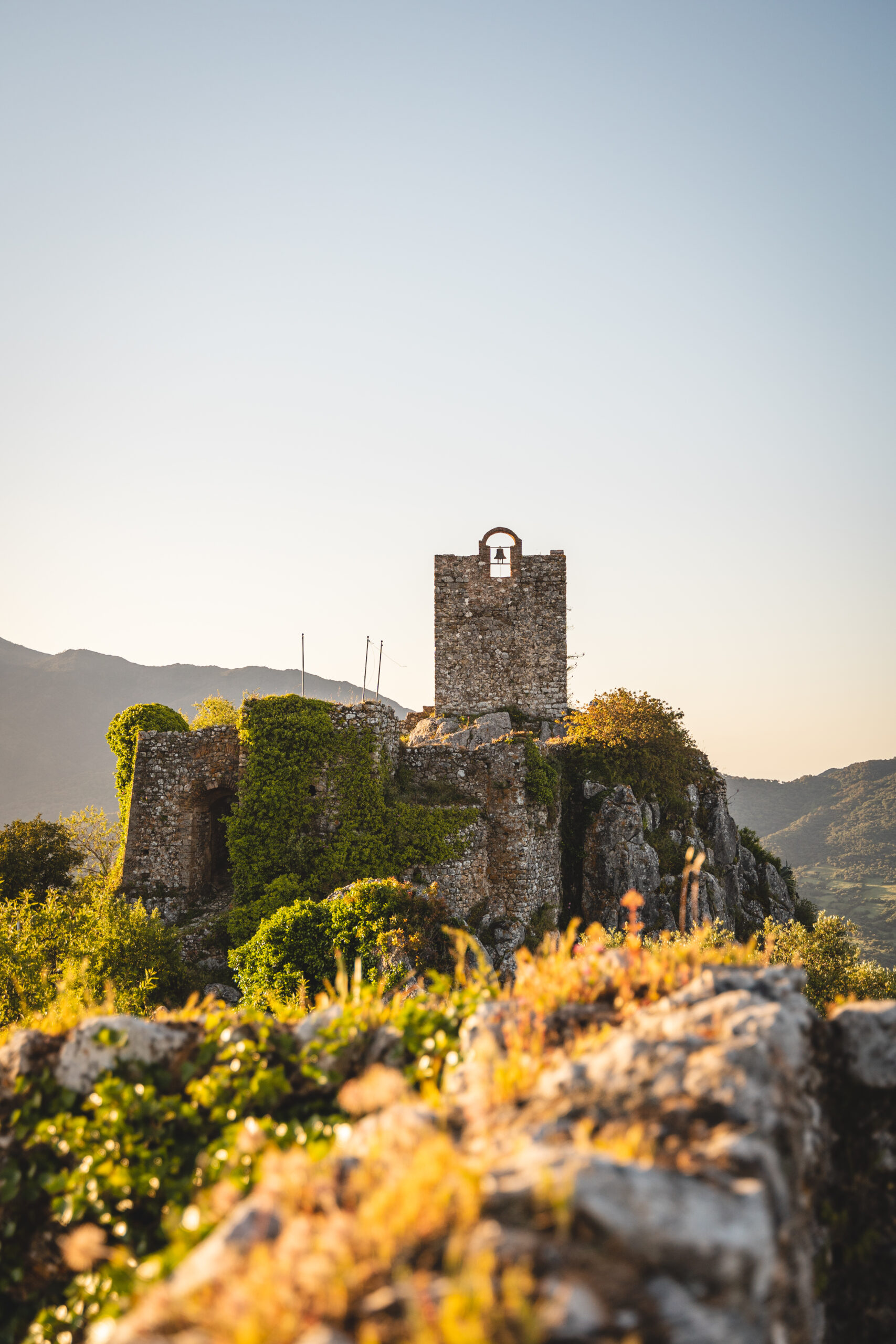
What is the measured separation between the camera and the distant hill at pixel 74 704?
94375mm

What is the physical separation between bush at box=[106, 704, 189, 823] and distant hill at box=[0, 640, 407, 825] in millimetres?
62355

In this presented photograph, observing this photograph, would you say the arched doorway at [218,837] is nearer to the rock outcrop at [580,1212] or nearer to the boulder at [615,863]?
the boulder at [615,863]

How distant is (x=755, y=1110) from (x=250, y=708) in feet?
51.0

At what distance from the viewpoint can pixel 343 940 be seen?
1250cm

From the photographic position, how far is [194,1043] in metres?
4.20

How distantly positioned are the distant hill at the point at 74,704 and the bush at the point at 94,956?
225 ft

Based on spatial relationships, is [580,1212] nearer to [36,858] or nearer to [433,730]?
[433,730]

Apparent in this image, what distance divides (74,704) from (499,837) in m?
117

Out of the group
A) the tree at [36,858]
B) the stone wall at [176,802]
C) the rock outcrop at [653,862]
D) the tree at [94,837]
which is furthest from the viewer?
the tree at [94,837]

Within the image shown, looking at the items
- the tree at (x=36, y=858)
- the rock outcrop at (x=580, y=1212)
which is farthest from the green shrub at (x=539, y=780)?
the rock outcrop at (x=580, y=1212)

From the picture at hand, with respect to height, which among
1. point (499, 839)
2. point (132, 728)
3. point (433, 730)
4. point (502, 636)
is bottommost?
point (499, 839)

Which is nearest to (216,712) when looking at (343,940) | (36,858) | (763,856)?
(36,858)

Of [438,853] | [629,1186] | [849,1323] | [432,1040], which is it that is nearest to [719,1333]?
[629,1186]

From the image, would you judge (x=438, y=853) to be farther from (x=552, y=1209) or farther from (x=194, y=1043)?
(x=552, y=1209)
